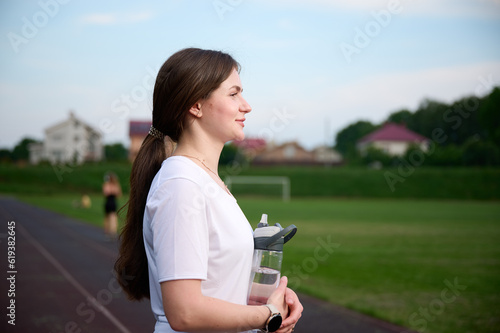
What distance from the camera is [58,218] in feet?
73.9

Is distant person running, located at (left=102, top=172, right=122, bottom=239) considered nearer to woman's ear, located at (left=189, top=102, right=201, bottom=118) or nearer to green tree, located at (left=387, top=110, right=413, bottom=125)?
woman's ear, located at (left=189, top=102, right=201, bottom=118)

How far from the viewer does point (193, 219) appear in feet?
4.94

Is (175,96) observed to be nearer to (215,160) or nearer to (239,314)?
(215,160)

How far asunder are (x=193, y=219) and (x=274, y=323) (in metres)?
0.47

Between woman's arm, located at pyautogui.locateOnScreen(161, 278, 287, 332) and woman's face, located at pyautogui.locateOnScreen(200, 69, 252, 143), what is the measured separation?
56cm

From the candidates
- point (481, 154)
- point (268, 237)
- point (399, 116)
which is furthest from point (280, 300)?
point (399, 116)

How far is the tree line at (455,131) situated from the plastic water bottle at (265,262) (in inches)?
2447

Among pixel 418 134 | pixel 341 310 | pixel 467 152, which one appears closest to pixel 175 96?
pixel 341 310

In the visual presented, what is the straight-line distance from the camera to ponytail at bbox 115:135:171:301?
6.26 ft

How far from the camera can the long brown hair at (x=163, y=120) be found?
1706 mm

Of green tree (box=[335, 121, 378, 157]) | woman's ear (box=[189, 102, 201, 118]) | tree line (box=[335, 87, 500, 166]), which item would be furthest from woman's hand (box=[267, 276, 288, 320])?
green tree (box=[335, 121, 378, 157])

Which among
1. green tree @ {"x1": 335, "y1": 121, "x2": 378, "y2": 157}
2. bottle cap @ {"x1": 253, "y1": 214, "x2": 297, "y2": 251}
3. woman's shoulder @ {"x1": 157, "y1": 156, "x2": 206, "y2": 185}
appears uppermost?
woman's shoulder @ {"x1": 157, "y1": 156, "x2": 206, "y2": 185}

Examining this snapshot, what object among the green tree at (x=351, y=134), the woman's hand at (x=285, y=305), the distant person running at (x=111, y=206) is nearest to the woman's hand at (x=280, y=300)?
the woman's hand at (x=285, y=305)

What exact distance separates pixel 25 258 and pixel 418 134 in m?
96.9
